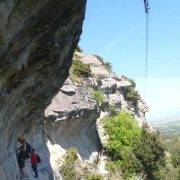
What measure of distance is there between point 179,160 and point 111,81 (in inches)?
607

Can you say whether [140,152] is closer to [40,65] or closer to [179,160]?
[179,160]

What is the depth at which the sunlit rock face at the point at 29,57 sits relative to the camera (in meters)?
14.8

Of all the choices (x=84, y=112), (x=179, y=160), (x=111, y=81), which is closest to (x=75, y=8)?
(x=84, y=112)

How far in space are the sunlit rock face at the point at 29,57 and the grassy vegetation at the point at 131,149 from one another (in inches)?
871

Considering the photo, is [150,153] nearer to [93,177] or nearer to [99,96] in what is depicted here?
[99,96]

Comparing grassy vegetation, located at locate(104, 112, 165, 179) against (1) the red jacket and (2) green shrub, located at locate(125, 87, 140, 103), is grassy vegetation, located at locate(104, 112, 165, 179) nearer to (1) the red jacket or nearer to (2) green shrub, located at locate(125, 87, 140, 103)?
(2) green shrub, located at locate(125, 87, 140, 103)

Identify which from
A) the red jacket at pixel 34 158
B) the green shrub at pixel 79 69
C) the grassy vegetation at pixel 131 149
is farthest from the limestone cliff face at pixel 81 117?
the red jacket at pixel 34 158

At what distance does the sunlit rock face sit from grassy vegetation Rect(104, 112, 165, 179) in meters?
22.1

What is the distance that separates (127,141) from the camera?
48.0m

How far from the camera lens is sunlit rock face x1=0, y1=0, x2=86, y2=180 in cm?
1481

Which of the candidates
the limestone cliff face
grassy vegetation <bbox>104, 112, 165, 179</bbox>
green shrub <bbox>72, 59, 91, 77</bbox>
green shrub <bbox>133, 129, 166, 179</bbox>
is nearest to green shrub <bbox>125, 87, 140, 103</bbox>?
the limestone cliff face

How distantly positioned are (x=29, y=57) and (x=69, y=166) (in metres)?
19.3

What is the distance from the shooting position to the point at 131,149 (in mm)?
48031

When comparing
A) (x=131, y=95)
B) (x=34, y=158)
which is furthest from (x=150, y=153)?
(x=34, y=158)
